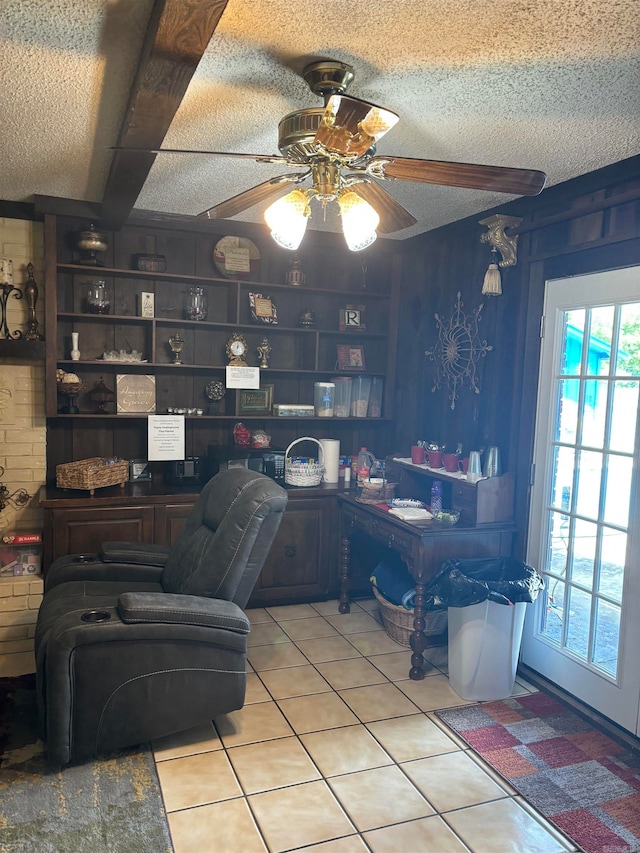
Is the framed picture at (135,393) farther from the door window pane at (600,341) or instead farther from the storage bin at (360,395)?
the door window pane at (600,341)

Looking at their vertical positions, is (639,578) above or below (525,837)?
above

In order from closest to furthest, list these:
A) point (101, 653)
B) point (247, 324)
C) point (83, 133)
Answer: point (101, 653) < point (83, 133) < point (247, 324)

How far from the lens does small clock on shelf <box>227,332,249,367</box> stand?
14.0 feet

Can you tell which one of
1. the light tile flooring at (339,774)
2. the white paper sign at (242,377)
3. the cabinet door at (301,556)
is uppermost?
the white paper sign at (242,377)

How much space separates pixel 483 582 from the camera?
3.07 m

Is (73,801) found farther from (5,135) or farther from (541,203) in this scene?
(541,203)

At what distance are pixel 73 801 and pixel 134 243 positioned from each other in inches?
120

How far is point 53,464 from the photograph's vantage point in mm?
4016

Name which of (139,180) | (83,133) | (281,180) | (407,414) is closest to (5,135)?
(83,133)

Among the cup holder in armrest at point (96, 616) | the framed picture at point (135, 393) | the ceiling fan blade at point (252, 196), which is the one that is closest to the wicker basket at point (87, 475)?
the framed picture at point (135, 393)

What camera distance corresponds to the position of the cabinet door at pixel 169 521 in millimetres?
3838

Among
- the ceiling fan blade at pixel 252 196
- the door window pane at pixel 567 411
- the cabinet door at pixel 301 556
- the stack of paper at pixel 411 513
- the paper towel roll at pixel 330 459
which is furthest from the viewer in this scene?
the paper towel roll at pixel 330 459

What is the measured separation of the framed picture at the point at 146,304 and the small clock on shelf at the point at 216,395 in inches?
23.1

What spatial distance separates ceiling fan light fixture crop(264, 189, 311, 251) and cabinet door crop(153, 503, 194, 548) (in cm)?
209
